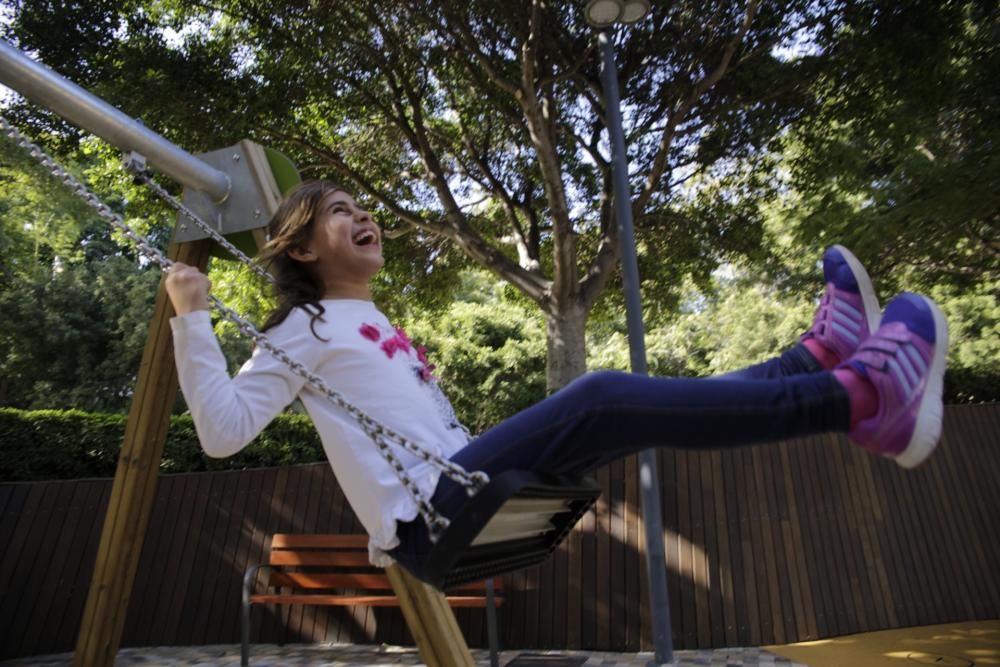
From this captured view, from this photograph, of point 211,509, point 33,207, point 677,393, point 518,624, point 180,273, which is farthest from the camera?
point 33,207

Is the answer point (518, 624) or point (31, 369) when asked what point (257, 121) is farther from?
point (31, 369)

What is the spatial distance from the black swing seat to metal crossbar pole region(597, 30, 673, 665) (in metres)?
2.54

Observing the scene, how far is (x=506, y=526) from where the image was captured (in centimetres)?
161

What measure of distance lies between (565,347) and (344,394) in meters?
5.07

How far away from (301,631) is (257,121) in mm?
4705

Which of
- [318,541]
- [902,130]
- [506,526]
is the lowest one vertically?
[506,526]

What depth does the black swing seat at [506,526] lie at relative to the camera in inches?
54.4

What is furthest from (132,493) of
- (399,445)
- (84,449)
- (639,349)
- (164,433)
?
(84,449)

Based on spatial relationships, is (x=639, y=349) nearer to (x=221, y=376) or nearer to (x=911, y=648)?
(x=911, y=648)

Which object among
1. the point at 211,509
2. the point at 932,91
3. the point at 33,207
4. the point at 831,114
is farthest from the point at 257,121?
the point at 33,207

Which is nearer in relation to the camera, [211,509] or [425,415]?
[425,415]

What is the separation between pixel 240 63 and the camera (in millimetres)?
7121

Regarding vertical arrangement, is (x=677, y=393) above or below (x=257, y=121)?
below

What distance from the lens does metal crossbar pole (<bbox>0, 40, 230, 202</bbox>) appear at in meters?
2.35
